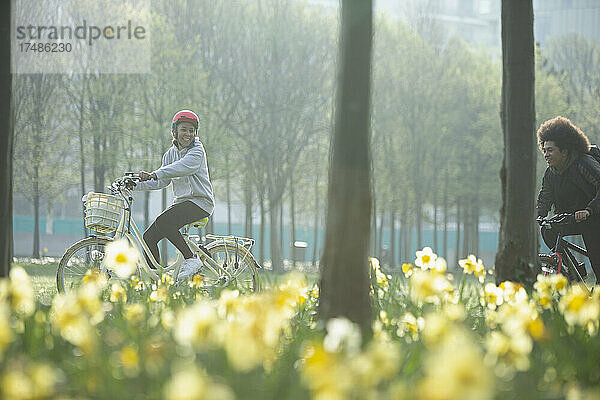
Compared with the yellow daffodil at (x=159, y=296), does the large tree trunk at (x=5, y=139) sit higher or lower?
higher

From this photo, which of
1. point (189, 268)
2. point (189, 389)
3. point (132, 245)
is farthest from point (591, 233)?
point (189, 389)

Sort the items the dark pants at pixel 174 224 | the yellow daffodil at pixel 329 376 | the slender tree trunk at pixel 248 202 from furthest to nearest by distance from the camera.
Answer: the slender tree trunk at pixel 248 202 → the dark pants at pixel 174 224 → the yellow daffodil at pixel 329 376

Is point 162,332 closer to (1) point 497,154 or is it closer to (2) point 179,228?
(2) point 179,228

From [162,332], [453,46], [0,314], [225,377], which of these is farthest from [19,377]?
[453,46]

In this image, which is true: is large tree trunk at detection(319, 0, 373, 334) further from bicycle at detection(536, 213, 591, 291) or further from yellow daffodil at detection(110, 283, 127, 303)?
bicycle at detection(536, 213, 591, 291)

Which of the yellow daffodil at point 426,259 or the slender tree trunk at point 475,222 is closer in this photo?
the yellow daffodil at point 426,259

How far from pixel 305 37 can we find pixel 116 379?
19.9 metres

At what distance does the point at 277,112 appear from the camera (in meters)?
20.7

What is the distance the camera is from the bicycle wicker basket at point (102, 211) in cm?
598

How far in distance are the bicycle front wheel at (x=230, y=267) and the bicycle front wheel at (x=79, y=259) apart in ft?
3.04

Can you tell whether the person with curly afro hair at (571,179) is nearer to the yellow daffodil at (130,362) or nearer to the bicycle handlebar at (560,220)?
the bicycle handlebar at (560,220)

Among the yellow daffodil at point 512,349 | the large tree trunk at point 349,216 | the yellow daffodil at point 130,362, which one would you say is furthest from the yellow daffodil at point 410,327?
the yellow daffodil at point 130,362

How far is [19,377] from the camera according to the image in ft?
6.49

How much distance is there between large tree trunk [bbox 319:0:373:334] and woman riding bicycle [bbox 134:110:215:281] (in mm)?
2520
